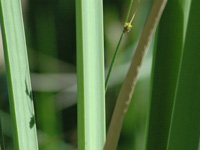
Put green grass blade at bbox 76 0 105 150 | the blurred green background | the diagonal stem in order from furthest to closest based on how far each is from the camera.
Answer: the blurred green background < green grass blade at bbox 76 0 105 150 < the diagonal stem

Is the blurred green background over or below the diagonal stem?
below

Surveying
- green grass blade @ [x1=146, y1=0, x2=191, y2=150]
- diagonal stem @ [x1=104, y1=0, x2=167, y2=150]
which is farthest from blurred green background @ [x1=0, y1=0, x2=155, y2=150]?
Result: diagonal stem @ [x1=104, y1=0, x2=167, y2=150]

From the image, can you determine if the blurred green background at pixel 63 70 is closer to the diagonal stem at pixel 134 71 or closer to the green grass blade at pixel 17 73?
the green grass blade at pixel 17 73

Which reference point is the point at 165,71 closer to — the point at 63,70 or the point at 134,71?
the point at 134,71

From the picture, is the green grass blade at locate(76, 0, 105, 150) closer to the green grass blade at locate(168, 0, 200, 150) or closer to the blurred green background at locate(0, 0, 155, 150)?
the green grass blade at locate(168, 0, 200, 150)

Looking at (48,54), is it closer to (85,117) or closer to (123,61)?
(123,61)

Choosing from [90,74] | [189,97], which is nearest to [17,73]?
[90,74]
